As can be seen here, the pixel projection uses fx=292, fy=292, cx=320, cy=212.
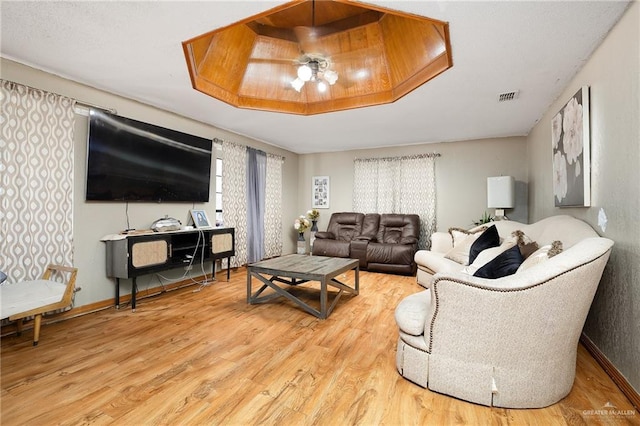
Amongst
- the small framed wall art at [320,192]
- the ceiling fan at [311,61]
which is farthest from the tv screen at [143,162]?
the small framed wall art at [320,192]

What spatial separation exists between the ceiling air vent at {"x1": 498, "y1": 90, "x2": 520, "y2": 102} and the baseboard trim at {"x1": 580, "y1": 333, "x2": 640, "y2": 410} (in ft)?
7.71

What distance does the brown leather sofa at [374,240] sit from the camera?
4.67 metres

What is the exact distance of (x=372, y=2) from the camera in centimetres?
178

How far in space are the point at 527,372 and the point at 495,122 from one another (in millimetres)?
3647

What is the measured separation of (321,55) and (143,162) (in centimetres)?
234

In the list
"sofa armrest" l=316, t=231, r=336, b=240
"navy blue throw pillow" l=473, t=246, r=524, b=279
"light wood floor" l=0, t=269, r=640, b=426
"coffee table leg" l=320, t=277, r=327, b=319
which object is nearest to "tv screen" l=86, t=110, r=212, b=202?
"light wood floor" l=0, t=269, r=640, b=426

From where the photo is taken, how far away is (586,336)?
228 cm

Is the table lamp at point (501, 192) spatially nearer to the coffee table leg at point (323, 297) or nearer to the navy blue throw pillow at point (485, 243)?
the navy blue throw pillow at point (485, 243)

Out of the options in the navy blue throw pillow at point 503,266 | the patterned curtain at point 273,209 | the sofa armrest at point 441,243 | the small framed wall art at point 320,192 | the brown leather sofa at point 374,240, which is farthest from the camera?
the small framed wall art at point 320,192

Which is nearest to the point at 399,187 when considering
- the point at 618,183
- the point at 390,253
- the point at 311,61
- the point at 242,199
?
the point at 390,253

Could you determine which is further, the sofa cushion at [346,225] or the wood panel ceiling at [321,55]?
the sofa cushion at [346,225]

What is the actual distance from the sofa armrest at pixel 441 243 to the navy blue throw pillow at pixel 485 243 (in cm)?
89

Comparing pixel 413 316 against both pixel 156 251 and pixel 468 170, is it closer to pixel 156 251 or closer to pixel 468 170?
pixel 156 251

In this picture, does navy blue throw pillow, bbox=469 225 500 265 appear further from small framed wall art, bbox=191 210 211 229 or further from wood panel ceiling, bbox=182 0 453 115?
small framed wall art, bbox=191 210 211 229
